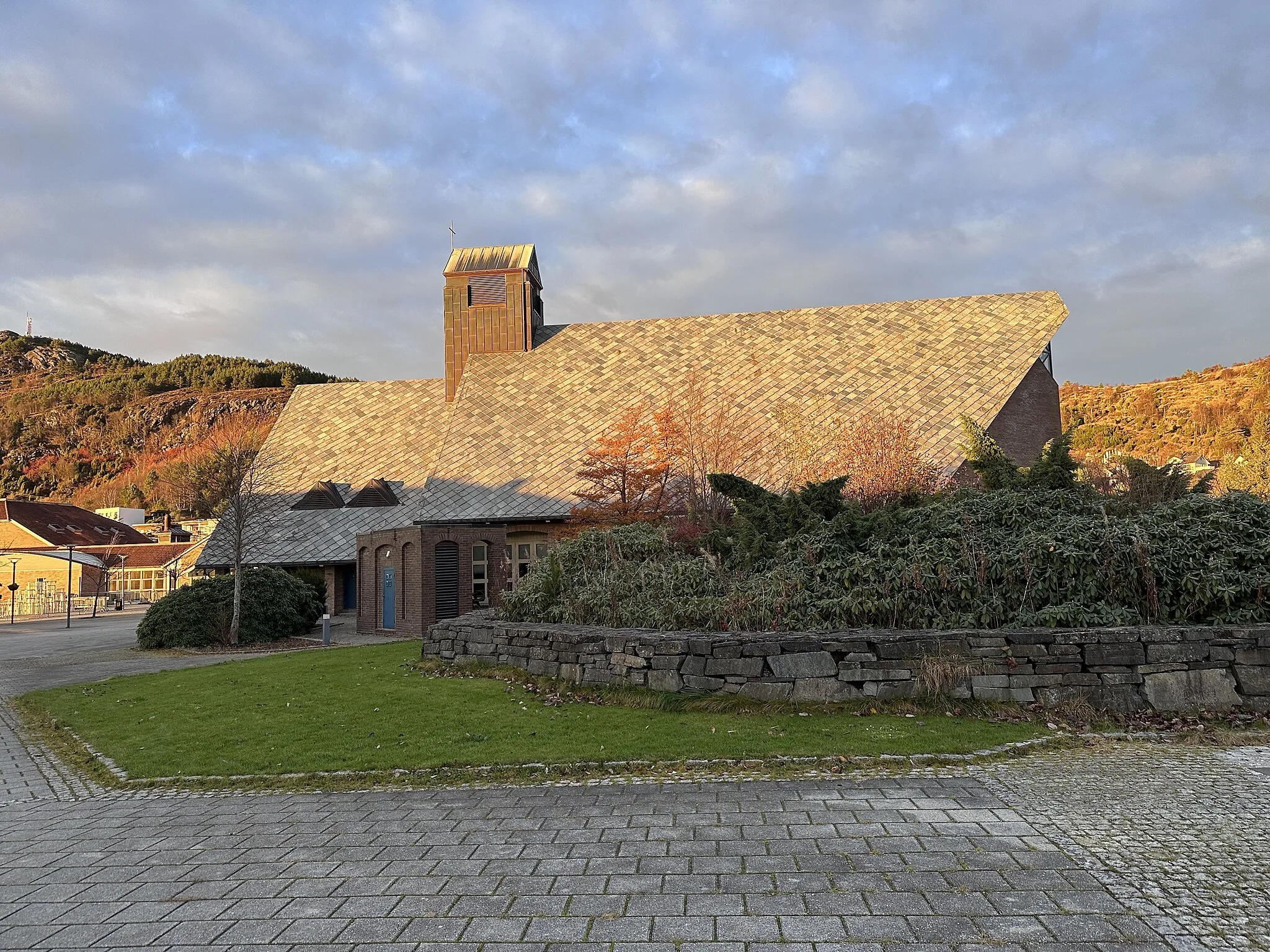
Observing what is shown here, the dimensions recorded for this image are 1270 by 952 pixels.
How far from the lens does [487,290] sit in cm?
3225

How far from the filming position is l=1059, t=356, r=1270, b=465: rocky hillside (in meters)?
46.9

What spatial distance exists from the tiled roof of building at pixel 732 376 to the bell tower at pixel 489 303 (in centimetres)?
124

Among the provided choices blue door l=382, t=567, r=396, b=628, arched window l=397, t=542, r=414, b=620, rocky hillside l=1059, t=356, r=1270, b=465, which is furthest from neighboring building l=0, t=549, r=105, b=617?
rocky hillside l=1059, t=356, r=1270, b=465

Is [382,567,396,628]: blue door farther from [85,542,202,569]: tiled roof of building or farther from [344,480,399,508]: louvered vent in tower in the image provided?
[85,542,202,569]: tiled roof of building

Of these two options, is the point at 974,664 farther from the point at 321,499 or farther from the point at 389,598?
the point at 321,499

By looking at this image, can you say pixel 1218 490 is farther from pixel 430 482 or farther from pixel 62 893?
pixel 62 893

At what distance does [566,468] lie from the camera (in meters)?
25.5

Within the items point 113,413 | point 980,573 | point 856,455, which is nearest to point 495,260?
point 856,455

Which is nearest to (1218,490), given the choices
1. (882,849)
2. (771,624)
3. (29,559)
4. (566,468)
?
(566,468)

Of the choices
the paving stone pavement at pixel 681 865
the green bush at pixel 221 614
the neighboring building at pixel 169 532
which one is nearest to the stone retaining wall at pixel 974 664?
the paving stone pavement at pixel 681 865

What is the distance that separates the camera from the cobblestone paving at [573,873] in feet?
12.3

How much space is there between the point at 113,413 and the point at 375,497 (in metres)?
99.7

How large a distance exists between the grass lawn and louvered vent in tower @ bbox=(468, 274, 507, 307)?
898 inches

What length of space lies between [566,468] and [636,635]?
1612 centimetres
